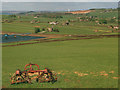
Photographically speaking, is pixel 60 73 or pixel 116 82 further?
pixel 60 73

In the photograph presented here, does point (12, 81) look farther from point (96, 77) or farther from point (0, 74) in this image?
point (96, 77)

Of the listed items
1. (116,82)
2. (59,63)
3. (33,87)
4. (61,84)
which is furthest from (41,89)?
(59,63)

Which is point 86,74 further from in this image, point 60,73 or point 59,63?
point 59,63

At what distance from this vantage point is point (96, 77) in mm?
21859

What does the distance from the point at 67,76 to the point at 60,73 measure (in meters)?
1.37

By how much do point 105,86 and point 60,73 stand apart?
20.9 ft

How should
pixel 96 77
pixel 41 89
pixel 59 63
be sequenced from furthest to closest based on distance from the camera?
pixel 59 63 < pixel 96 77 < pixel 41 89

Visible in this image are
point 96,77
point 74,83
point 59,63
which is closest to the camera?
point 74,83

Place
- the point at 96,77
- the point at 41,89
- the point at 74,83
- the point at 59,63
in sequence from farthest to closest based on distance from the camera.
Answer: the point at 59,63 < the point at 96,77 < the point at 74,83 < the point at 41,89

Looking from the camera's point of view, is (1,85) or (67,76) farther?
(67,76)

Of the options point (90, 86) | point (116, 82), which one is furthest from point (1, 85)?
point (116, 82)

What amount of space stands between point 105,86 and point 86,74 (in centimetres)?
413

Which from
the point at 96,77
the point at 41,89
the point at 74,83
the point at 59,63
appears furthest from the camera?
the point at 59,63

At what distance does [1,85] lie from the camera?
757 inches
